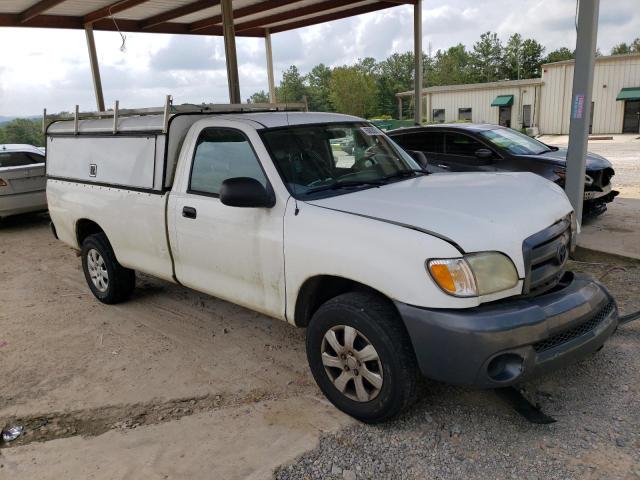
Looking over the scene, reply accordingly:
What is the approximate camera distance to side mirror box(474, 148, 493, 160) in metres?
8.07

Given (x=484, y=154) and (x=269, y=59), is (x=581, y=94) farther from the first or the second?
(x=269, y=59)

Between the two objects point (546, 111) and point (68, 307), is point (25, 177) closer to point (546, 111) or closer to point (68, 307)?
point (68, 307)

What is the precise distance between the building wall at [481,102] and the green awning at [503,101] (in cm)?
34

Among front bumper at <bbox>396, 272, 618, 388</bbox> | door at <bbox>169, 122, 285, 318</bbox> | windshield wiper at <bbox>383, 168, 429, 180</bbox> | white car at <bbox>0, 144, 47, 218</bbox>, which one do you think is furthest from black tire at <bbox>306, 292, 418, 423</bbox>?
white car at <bbox>0, 144, 47, 218</bbox>

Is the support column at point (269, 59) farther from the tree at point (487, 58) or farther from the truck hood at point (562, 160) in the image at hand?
the tree at point (487, 58)

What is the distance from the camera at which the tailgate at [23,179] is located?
954 cm

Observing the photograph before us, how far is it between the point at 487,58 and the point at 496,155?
78.1 m

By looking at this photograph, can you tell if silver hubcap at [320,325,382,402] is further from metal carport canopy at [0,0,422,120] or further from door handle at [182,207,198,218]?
metal carport canopy at [0,0,422,120]

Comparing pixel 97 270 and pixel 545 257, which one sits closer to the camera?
pixel 545 257

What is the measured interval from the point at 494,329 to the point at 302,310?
130 cm

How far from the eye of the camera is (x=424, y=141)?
356 inches

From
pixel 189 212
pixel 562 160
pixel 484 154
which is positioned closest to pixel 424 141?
pixel 484 154

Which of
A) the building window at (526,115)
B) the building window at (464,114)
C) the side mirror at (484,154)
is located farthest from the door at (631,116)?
the side mirror at (484,154)

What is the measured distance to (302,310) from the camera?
139 inches
